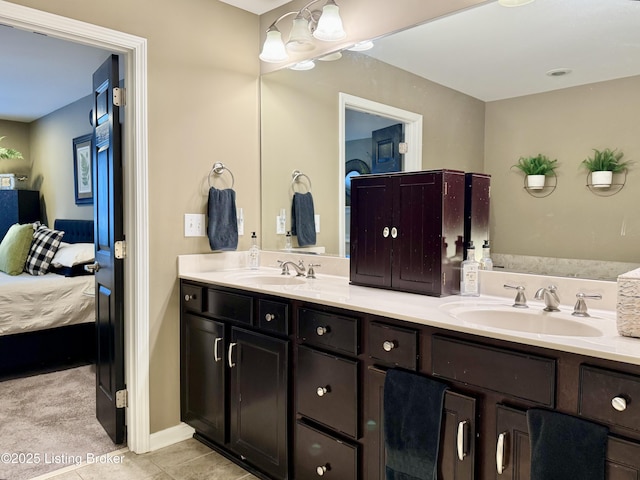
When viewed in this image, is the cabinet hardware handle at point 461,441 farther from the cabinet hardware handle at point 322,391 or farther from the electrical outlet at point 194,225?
the electrical outlet at point 194,225

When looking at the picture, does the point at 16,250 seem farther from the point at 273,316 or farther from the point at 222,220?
the point at 273,316

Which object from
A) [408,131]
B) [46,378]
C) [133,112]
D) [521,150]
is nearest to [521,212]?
[521,150]

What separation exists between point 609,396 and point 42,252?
14.3 ft

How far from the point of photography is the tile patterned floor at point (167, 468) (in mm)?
2180

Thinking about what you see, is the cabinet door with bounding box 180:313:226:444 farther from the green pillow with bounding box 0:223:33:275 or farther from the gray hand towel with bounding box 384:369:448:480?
the green pillow with bounding box 0:223:33:275

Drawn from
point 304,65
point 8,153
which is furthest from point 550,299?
point 8,153

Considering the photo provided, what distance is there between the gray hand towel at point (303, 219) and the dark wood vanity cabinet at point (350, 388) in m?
0.68

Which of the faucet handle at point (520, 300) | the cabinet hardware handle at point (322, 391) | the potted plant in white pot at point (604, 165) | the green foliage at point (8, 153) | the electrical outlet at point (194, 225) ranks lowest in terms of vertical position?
the cabinet hardware handle at point (322, 391)

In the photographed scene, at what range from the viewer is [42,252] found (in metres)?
4.09

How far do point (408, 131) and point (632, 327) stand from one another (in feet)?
4.28

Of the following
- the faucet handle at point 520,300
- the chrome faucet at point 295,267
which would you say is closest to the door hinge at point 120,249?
the chrome faucet at point 295,267

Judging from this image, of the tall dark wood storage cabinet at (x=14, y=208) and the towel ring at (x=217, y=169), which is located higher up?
the towel ring at (x=217, y=169)

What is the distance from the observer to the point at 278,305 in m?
1.96

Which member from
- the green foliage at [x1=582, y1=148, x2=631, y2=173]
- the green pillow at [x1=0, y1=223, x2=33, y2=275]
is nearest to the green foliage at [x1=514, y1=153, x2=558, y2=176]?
the green foliage at [x1=582, y1=148, x2=631, y2=173]
